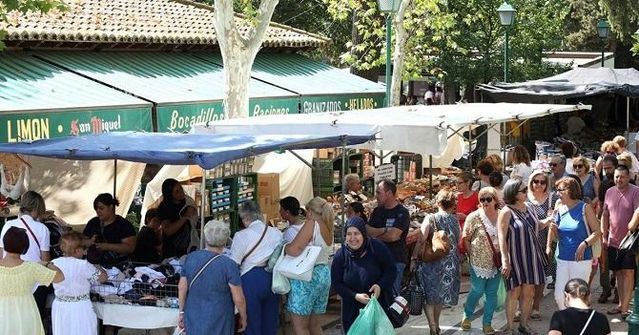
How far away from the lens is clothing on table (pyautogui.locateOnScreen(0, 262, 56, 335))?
28.1ft

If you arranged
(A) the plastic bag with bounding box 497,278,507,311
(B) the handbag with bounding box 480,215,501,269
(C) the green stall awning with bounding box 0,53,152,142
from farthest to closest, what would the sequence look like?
(C) the green stall awning with bounding box 0,53,152,142 → (A) the plastic bag with bounding box 497,278,507,311 → (B) the handbag with bounding box 480,215,501,269

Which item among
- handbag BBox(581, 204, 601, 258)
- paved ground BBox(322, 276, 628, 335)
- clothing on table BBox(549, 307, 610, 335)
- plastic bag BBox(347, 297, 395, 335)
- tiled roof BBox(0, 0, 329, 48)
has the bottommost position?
paved ground BBox(322, 276, 628, 335)

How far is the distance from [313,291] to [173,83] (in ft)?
33.7

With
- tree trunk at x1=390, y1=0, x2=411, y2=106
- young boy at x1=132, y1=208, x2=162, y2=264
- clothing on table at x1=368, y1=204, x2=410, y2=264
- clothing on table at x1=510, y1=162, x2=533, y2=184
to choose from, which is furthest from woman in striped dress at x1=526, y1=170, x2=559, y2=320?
tree trunk at x1=390, y1=0, x2=411, y2=106

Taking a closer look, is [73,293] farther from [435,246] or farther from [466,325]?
[466,325]

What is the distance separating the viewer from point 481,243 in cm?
1104

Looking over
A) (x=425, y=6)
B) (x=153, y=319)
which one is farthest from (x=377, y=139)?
(x=425, y=6)

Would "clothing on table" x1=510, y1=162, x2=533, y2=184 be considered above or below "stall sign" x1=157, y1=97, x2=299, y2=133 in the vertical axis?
below

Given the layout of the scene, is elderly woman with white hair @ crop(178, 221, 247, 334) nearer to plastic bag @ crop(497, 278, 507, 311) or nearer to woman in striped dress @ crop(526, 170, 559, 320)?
plastic bag @ crop(497, 278, 507, 311)

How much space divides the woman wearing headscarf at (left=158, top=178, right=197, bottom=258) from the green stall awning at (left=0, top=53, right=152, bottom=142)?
12.4 ft

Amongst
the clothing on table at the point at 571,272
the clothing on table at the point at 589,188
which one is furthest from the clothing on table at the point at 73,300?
the clothing on table at the point at 589,188

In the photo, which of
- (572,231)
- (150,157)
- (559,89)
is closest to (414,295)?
(572,231)

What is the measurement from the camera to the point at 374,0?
28828 mm

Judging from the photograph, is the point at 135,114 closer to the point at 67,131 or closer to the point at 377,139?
the point at 67,131
